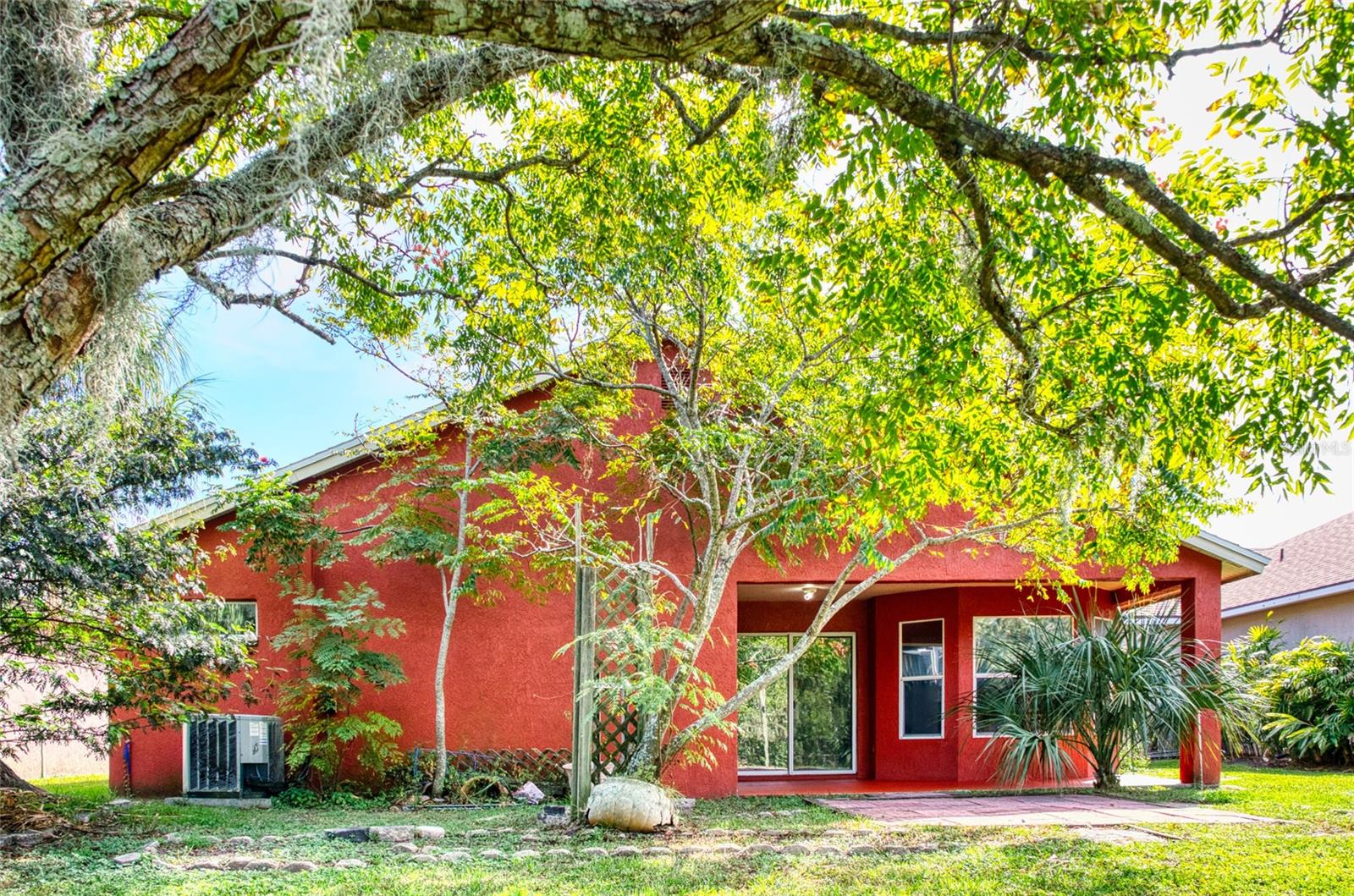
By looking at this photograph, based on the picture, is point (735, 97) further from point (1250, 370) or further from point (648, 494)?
point (648, 494)

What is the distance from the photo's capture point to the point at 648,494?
10242 mm

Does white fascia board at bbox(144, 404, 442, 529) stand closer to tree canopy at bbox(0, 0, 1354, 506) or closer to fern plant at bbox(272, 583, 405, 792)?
fern plant at bbox(272, 583, 405, 792)

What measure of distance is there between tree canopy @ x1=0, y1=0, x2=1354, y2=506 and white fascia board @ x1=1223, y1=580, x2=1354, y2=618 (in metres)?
13.7

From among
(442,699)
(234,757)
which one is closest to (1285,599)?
(442,699)

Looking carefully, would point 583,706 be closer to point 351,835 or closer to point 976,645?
point 351,835

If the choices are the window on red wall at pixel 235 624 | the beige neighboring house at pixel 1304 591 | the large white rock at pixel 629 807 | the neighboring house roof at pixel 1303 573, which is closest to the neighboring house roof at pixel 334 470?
the window on red wall at pixel 235 624

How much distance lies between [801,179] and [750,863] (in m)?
4.67

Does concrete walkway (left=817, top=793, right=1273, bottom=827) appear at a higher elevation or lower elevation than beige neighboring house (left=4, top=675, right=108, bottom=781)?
higher

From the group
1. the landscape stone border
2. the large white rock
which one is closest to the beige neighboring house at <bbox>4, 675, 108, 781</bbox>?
the landscape stone border

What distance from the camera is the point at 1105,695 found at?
1116cm

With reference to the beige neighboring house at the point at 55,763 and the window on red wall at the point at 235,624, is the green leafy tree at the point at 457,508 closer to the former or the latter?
the window on red wall at the point at 235,624

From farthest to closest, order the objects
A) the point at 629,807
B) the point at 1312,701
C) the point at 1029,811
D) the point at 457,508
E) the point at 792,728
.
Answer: the point at 1312,701
the point at 792,728
the point at 457,508
the point at 1029,811
the point at 629,807

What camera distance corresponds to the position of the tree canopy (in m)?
3.10

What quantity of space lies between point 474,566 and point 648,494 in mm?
2215
